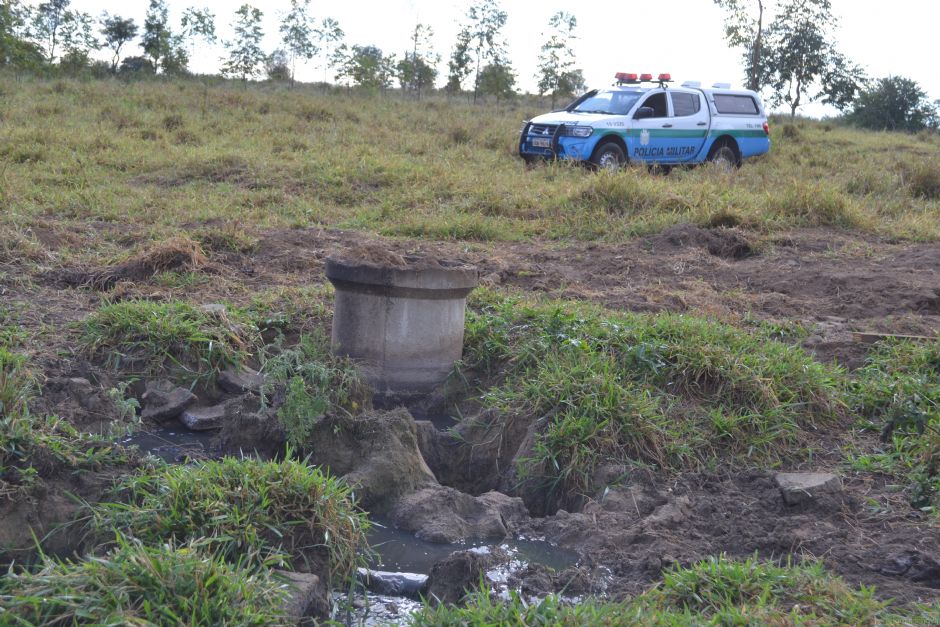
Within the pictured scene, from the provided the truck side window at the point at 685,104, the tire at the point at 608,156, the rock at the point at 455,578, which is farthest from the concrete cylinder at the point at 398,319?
the truck side window at the point at 685,104

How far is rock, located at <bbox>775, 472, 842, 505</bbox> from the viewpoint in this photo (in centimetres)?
366

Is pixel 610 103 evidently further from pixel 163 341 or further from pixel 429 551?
pixel 429 551

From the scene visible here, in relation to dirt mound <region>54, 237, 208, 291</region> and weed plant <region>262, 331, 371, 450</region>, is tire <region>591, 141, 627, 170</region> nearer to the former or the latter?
dirt mound <region>54, 237, 208, 291</region>

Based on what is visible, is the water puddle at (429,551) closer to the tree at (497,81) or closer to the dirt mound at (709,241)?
the dirt mound at (709,241)

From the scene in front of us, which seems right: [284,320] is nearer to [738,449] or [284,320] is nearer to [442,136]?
[738,449]

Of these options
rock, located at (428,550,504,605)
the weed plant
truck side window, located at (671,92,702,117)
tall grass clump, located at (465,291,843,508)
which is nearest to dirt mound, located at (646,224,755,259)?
tall grass clump, located at (465,291,843,508)

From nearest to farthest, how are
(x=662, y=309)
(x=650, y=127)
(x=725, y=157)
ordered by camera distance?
(x=662, y=309) < (x=650, y=127) < (x=725, y=157)

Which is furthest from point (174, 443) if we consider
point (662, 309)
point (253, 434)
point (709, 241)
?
point (709, 241)

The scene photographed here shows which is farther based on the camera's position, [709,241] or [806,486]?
[709,241]

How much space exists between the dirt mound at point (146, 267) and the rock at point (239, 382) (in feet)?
5.54

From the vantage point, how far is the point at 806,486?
3.70 m

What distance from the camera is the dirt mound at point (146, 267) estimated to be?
6.13m

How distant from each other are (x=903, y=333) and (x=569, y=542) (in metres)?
3.18

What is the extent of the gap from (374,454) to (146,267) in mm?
3068
